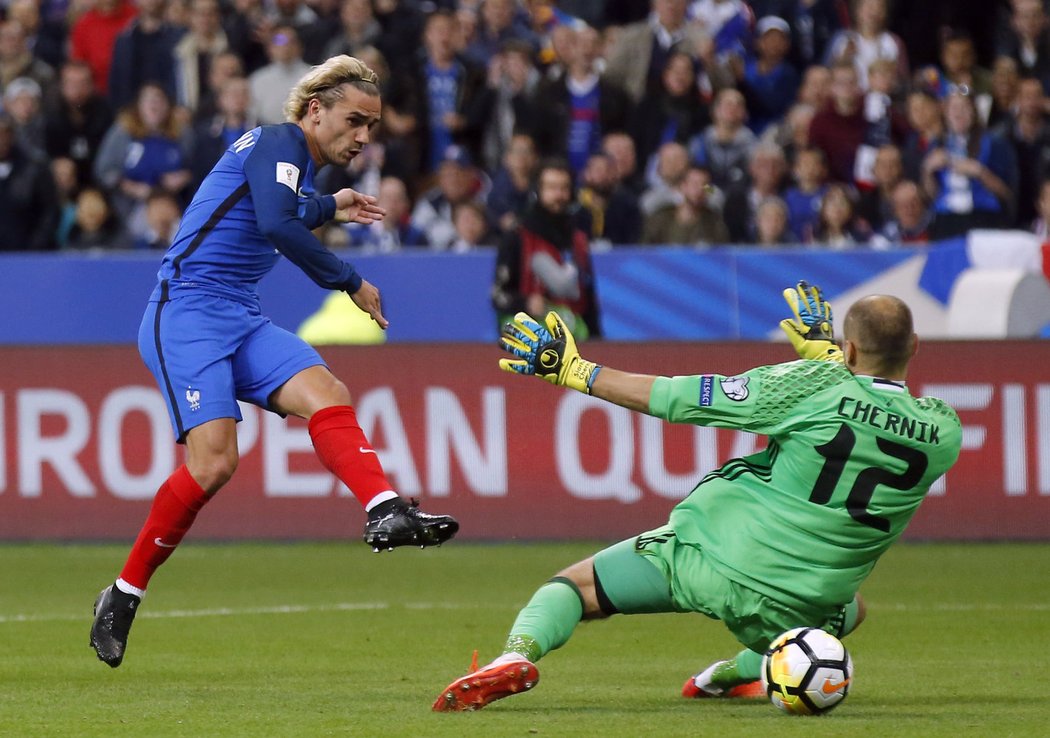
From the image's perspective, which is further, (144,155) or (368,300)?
(144,155)

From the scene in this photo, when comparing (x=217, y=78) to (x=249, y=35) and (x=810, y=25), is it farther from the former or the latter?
(x=810, y=25)

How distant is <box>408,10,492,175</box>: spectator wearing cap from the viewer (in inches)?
684

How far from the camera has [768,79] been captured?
17453 millimetres

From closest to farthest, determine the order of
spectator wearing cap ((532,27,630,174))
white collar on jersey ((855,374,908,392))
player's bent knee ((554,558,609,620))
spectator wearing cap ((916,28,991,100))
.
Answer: white collar on jersey ((855,374,908,392))
player's bent knee ((554,558,609,620))
spectator wearing cap ((532,27,630,174))
spectator wearing cap ((916,28,991,100))

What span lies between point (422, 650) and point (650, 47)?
987cm

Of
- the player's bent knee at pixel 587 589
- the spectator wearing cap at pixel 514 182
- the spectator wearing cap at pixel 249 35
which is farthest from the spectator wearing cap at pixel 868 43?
the player's bent knee at pixel 587 589

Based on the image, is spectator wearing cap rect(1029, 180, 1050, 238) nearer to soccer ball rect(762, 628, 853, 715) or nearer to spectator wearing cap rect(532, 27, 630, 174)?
spectator wearing cap rect(532, 27, 630, 174)

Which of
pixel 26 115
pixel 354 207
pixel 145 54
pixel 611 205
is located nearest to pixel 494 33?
pixel 611 205

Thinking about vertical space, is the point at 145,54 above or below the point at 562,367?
above

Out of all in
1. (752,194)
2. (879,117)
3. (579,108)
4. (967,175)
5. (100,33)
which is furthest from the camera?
(100,33)

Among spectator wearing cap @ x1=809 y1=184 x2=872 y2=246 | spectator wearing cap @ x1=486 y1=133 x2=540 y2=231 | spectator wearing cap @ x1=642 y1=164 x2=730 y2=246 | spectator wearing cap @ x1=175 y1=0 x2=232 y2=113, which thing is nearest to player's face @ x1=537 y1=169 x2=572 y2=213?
spectator wearing cap @ x1=486 y1=133 x2=540 y2=231

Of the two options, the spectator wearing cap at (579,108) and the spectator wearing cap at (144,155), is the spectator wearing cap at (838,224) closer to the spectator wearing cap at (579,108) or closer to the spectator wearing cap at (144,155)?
the spectator wearing cap at (579,108)

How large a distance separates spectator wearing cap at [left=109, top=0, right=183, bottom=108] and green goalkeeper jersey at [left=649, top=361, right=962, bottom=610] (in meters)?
12.7

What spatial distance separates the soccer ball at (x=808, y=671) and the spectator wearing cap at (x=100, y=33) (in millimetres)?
13725
